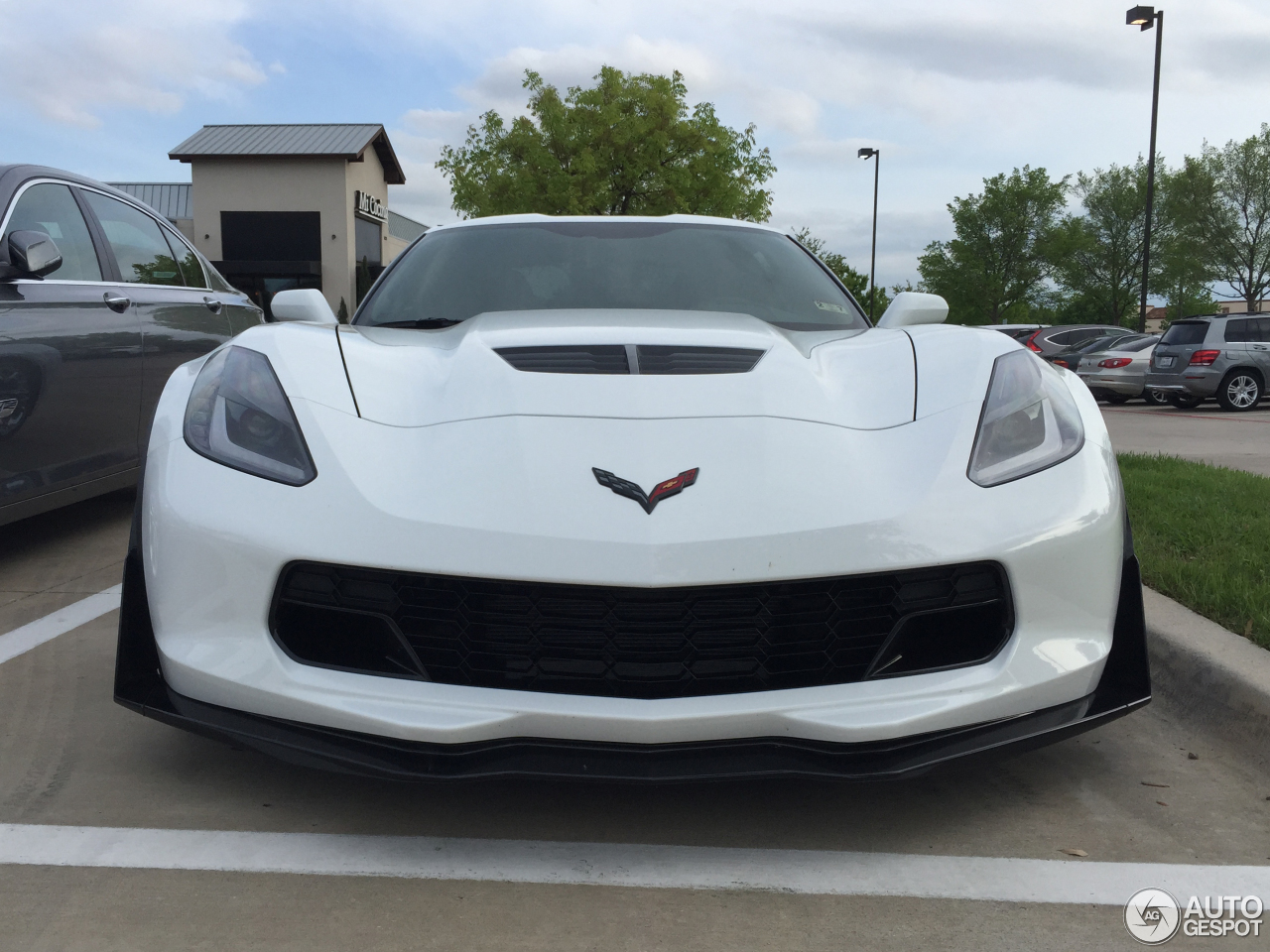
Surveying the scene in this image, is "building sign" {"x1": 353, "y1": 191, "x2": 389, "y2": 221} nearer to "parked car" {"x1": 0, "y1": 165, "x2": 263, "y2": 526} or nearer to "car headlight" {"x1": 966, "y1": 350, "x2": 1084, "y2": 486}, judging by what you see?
"parked car" {"x1": 0, "y1": 165, "x2": 263, "y2": 526}

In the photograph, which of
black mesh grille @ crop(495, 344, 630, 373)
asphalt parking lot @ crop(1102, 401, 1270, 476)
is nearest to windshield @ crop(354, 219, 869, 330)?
black mesh grille @ crop(495, 344, 630, 373)

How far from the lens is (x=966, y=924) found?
6.07 feet

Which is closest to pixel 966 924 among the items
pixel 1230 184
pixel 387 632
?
pixel 387 632

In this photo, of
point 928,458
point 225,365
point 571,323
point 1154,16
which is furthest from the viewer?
point 1154,16

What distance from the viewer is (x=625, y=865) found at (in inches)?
80.4

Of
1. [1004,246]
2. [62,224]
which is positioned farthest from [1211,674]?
[1004,246]

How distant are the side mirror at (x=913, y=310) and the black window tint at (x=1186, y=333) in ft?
53.0

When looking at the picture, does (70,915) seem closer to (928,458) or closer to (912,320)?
(928,458)

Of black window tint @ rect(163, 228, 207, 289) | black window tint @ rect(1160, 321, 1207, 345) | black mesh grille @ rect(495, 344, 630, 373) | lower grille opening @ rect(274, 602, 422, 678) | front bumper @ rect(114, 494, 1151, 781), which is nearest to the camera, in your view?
front bumper @ rect(114, 494, 1151, 781)

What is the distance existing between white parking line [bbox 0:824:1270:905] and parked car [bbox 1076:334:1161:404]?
1856 cm

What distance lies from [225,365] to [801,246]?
6.87ft

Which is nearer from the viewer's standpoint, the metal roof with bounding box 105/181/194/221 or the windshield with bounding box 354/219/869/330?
the windshield with bounding box 354/219/869/330

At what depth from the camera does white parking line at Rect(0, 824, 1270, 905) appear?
6.48 ft

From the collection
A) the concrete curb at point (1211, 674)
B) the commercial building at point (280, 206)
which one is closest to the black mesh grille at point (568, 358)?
the concrete curb at point (1211, 674)
